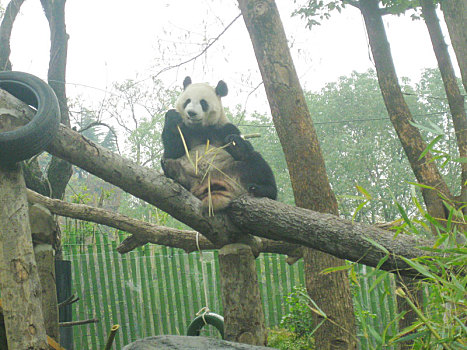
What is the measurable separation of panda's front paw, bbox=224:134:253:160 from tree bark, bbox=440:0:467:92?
5.21 feet

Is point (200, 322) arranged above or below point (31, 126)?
below

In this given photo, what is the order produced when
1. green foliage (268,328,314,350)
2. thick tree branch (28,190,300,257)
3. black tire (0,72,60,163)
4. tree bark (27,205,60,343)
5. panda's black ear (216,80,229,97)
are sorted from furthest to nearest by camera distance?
green foliage (268,328,314,350) < thick tree branch (28,190,300,257) < panda's black ear (216,80,229,97) < tree bark (27,205,60,343) < black tire (0,72,60,163)

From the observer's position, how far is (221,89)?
368cm

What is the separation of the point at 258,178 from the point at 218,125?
0.74 m

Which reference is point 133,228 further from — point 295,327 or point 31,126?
point 31,126

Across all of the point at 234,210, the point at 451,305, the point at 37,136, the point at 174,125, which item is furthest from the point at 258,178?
the point at 451,305

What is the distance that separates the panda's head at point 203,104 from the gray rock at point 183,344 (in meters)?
1.62

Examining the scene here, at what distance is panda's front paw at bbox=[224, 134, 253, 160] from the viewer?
2.82 meters

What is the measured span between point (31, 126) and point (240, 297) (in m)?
1.40

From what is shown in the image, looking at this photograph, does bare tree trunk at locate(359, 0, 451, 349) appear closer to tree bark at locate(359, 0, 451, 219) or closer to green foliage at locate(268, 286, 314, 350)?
tree bark at locate(359, 0, 451, 219)

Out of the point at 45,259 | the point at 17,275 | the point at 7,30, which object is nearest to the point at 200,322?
the point at 45,259

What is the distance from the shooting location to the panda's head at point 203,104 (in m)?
3.25

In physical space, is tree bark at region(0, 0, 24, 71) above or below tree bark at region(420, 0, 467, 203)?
above

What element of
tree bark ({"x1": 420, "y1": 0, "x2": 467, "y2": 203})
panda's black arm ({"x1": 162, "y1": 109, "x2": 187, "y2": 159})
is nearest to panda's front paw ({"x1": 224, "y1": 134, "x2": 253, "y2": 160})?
panda's black arm ({"x1": 162, "y1": 109, "x2": 187, "y2": 159})
